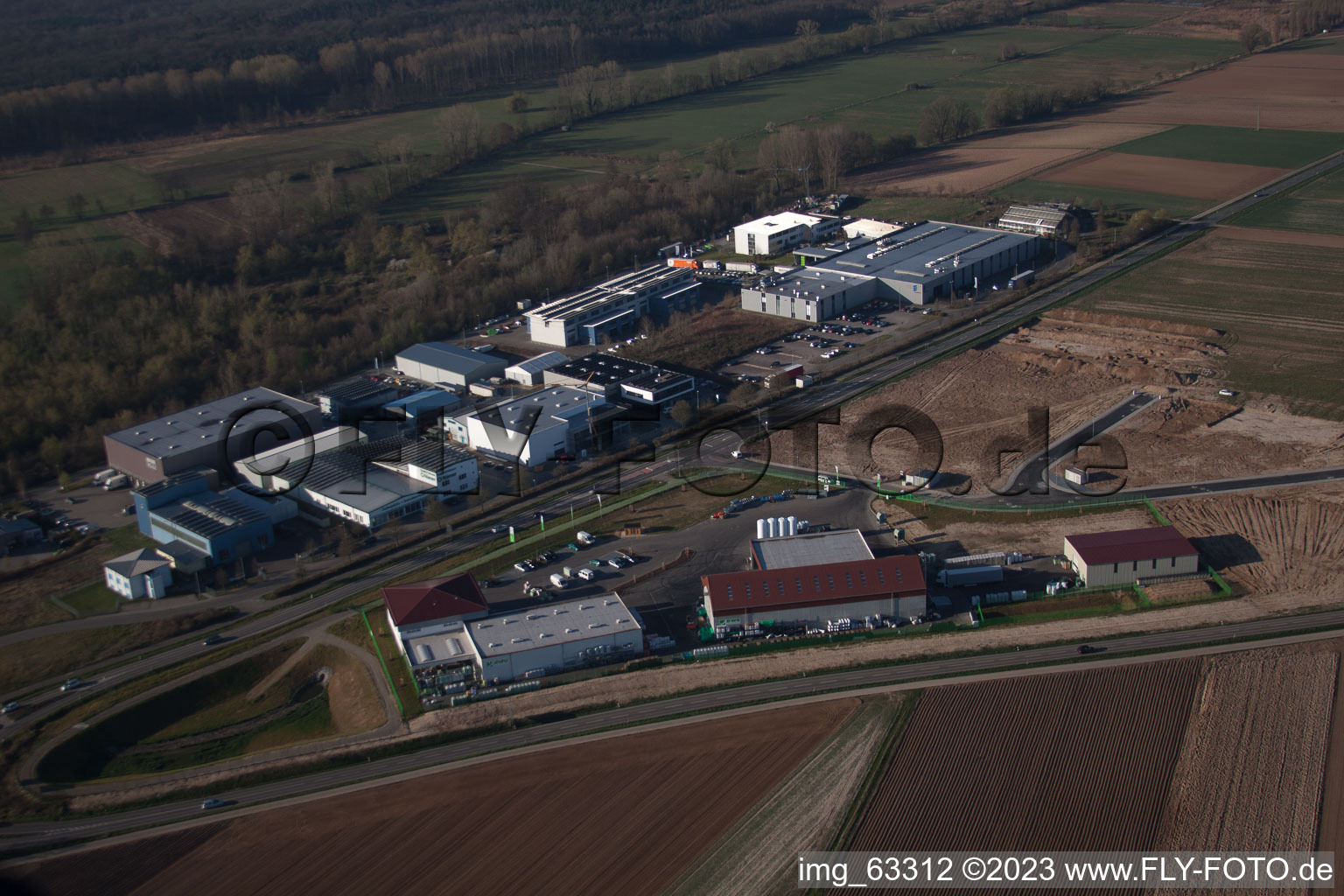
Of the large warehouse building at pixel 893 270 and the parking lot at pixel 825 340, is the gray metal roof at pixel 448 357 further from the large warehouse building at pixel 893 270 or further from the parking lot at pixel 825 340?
the large warehouse building at pixel 893 270

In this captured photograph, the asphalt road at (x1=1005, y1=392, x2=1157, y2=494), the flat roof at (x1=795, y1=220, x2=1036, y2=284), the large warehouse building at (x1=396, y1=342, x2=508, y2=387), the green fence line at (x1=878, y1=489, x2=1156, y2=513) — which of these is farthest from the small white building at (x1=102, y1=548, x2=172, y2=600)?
the flat roof at (x1=795, y1=220, x2=1036, y2=284)

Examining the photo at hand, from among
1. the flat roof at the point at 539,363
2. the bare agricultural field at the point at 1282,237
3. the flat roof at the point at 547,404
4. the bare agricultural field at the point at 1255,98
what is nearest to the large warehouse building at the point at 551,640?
the flat roof at the point at 547,404

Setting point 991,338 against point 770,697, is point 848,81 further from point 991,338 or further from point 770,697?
point 770,697

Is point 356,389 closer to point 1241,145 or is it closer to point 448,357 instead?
point 448,357

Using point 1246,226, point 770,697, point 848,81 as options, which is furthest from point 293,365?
point 848,81

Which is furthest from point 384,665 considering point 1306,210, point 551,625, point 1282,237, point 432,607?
point 1306,210

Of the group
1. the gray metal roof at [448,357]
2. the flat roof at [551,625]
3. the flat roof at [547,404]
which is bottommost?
the flat roof at [551,625]
